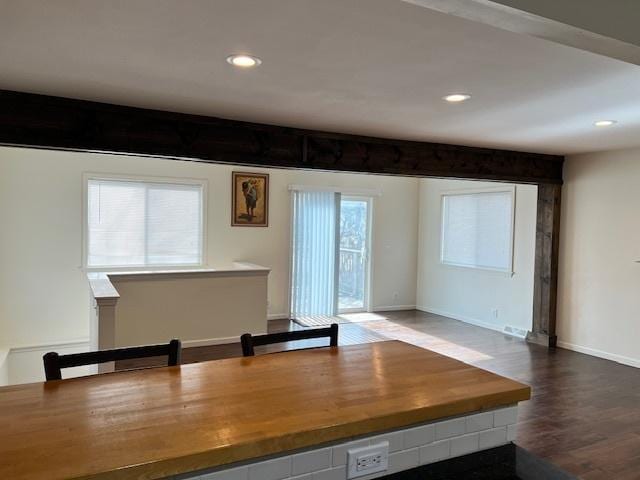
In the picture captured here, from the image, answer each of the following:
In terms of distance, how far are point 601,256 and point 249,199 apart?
453cm

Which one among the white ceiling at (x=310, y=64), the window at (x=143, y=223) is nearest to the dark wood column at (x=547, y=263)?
the white ceiling at (x=310, y=64)

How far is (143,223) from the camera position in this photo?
6.26 meters

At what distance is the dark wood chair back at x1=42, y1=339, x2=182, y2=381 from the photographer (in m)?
1.43

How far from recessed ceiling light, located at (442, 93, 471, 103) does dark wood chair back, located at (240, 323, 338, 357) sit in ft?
5.85

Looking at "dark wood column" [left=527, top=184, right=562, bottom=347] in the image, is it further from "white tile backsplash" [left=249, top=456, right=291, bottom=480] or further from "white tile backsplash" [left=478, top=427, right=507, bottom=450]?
"white tile backsplash" [left=249, top=456, right=291, bottom=480]

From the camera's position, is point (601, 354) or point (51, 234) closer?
point (601, 354)

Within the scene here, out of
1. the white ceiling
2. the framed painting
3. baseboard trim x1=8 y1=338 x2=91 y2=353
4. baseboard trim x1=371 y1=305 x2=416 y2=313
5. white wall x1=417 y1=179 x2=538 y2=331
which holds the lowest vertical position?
baseboard trim x1=8 y1=338 x2=91 y2=353

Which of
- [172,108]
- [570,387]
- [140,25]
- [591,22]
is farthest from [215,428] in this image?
[570,387]

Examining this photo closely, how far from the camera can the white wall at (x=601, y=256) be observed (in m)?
5.05

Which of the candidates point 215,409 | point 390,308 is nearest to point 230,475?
point 215,409

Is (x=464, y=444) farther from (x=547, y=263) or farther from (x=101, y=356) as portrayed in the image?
(x=547, y=263)

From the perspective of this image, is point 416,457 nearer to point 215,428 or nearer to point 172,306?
point 215,428

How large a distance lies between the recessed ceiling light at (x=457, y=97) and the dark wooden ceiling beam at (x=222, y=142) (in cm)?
139

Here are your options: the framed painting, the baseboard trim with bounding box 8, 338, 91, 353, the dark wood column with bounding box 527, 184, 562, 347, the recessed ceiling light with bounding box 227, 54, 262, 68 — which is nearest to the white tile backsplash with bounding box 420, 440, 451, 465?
the recessed ceiling light with bounding box 227, 54, 262, 68
